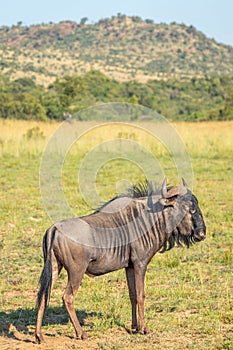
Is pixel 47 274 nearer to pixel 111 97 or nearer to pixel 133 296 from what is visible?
pixel 133 296

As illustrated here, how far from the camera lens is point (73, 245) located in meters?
4.56

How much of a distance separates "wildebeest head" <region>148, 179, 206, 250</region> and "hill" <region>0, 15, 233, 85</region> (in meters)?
73.9

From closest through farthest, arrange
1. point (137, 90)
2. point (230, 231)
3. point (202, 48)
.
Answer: point (230, 231), point (137, 90), point (202, 48)

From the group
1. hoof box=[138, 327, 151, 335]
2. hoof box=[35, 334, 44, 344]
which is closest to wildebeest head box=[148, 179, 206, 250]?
hoof box=[138, 327, 151, 335]

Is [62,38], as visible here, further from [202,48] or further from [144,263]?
[144,263]

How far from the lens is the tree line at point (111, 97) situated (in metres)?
31.3

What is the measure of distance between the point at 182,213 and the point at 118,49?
10886cm

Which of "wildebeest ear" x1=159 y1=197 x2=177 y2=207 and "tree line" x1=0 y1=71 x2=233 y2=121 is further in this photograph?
"tree line" x1=0 y1=71 x2=233 y2=121

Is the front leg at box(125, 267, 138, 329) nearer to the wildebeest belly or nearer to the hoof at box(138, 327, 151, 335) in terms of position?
the hoof at box(138, 327, 151, 335)

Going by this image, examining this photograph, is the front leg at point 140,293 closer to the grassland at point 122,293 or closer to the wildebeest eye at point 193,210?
the grassland at point 122,293

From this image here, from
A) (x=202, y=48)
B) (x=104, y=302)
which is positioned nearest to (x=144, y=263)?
(x=104, y=302)

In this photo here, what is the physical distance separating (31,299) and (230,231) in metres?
3.99

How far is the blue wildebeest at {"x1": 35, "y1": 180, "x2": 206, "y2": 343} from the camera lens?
459cm

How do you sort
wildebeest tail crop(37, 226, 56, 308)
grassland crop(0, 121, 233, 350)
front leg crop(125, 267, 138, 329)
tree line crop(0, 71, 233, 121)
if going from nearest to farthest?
wildebeest tail crop(37, 226, 56, 308)
grassland crop(0, 121, 233, 350)
front leg crop(125, 267, 138, 329)
tree line crop(0, 71, 233, 121)
